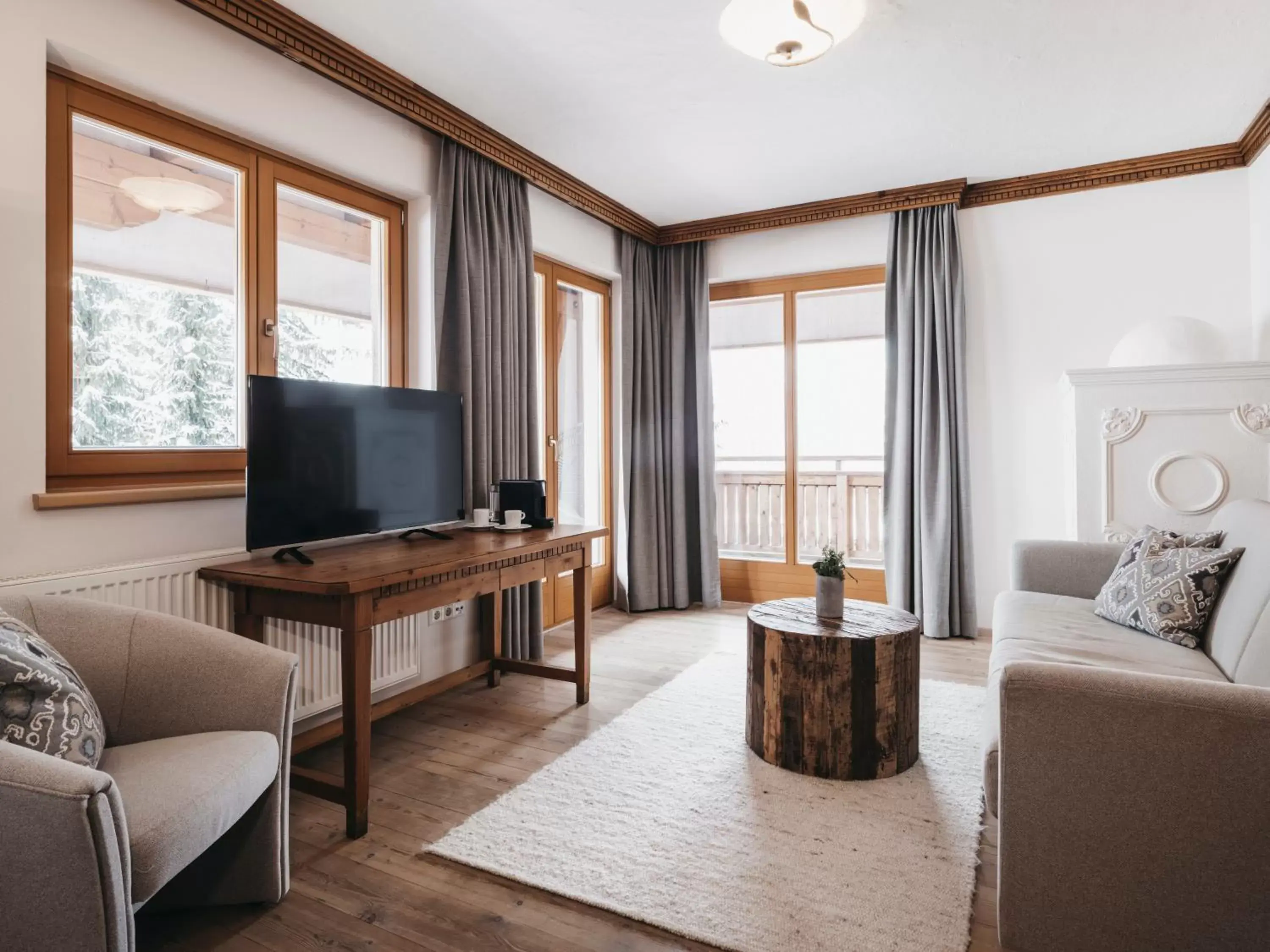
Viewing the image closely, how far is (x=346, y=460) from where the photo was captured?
8.17 feet

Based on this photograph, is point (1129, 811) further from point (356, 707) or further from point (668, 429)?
point (668, 429)

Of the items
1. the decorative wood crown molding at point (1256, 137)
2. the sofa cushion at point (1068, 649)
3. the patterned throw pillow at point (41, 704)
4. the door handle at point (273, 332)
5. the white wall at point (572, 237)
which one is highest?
the decorative wood crown molding at point (1256, 137)

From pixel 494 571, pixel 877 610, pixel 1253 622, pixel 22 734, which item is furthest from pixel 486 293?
pixel 1253 622

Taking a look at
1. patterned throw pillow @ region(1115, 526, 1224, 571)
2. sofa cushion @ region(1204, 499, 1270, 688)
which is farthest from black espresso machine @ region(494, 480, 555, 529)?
sofa cushion @ region(1204, 499, 1270, 688)

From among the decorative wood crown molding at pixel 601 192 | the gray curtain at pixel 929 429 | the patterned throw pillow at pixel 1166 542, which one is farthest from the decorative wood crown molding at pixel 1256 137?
the patterned throw pillow at pixel 1166 542

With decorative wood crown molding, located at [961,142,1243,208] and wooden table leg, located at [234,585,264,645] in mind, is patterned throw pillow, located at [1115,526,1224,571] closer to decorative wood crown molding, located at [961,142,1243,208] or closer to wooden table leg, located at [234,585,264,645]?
decorative wood crown molding, located at [961,142,1243,208]

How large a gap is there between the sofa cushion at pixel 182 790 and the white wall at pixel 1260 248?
13.9 feet

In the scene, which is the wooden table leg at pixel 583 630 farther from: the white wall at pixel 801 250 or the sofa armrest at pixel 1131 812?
the white wall at pixel 801 250

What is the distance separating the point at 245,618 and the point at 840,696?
1833mm

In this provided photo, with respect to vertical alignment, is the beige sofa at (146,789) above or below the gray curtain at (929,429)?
below

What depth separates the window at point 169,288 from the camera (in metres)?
2.15

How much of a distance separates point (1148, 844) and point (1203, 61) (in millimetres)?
2907

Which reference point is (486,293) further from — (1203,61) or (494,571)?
(1203,61)

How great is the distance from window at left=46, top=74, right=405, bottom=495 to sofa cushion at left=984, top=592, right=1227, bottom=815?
2340mm
